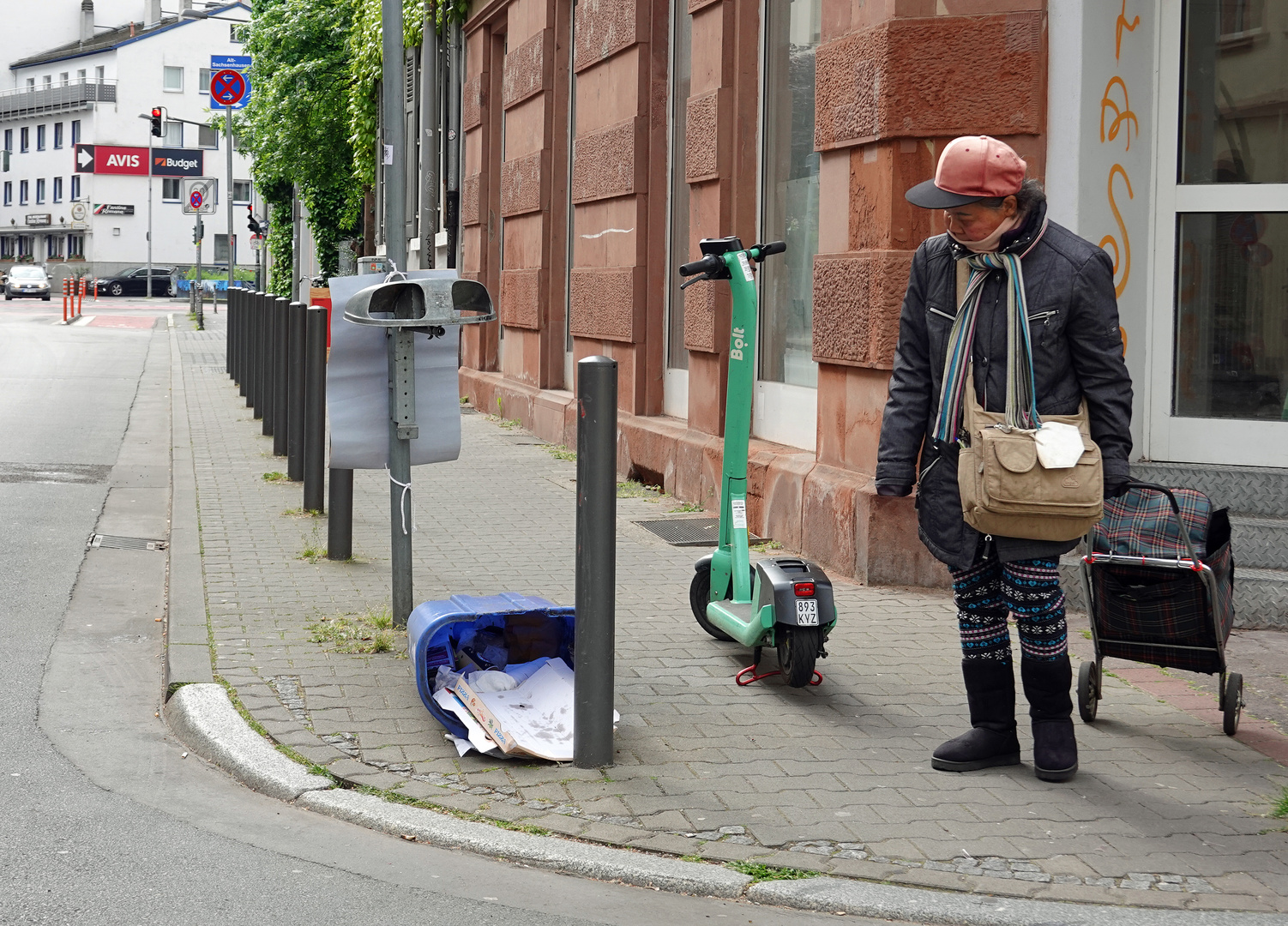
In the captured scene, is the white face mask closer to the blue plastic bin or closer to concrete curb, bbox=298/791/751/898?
the blue plastic bin

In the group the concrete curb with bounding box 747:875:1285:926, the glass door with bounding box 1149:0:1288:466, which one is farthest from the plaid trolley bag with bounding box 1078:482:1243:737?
the glass door with bounding box 1149:0:1288:466

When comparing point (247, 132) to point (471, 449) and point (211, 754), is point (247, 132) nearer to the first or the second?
point (471, 449)

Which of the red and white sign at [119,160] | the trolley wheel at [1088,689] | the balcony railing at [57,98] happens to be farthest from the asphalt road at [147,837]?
the balcony railing at [57,98]

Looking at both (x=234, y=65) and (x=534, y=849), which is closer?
(x=534, y=849)

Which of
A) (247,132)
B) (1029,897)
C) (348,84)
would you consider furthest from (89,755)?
(247,132)

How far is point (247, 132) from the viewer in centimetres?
3173

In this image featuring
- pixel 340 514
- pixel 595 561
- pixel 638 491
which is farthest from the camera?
pixel 638 491

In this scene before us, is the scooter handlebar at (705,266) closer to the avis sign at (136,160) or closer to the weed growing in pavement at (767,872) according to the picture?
the weed growing in pavement at (767,872)

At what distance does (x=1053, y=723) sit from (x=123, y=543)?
619 cm

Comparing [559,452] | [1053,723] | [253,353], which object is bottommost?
[1053,723]

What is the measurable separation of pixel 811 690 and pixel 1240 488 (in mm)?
2563

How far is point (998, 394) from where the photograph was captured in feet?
14.1

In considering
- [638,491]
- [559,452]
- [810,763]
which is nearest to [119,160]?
[559,452]

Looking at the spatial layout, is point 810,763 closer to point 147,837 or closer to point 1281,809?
point 1281,809
